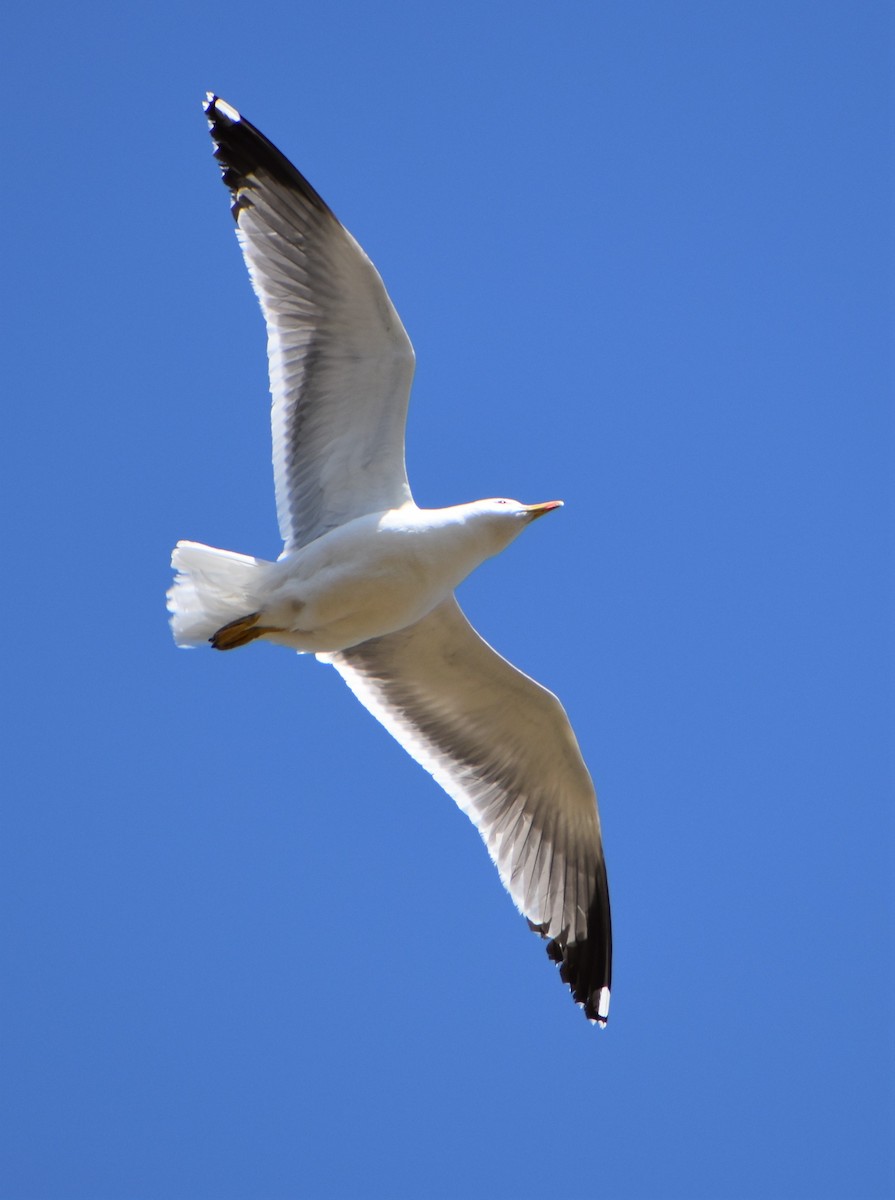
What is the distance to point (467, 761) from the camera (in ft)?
26.5

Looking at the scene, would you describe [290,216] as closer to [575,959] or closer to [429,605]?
[429,605]

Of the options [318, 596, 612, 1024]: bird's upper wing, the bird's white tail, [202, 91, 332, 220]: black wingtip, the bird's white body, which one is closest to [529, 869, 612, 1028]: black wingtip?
[318, 596, 612, 1024]: bird's upper wing

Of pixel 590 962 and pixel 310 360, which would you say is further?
pixel 590 962

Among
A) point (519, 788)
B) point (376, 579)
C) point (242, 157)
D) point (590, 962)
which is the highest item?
point (242, 157)

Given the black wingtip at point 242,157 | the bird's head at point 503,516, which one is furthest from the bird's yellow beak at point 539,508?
the black wingtip at point 242,157

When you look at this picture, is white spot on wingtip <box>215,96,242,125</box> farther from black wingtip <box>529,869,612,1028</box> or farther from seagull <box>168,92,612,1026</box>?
black wingtip <box>529,869,612,1028</box>

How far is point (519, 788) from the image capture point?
8055 mm

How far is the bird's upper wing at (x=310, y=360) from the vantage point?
7164 millimetres

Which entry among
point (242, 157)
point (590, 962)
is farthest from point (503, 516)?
point (590, 962)

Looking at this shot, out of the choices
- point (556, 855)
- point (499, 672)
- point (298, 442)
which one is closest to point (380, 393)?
point (298, 442)

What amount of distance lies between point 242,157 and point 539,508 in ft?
6.07

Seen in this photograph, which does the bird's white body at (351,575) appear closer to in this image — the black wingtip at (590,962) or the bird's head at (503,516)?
the bird's head at (503,516)

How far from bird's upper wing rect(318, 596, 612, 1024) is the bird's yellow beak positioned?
41.8 inches

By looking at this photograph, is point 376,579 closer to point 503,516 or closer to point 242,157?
point 503,516
